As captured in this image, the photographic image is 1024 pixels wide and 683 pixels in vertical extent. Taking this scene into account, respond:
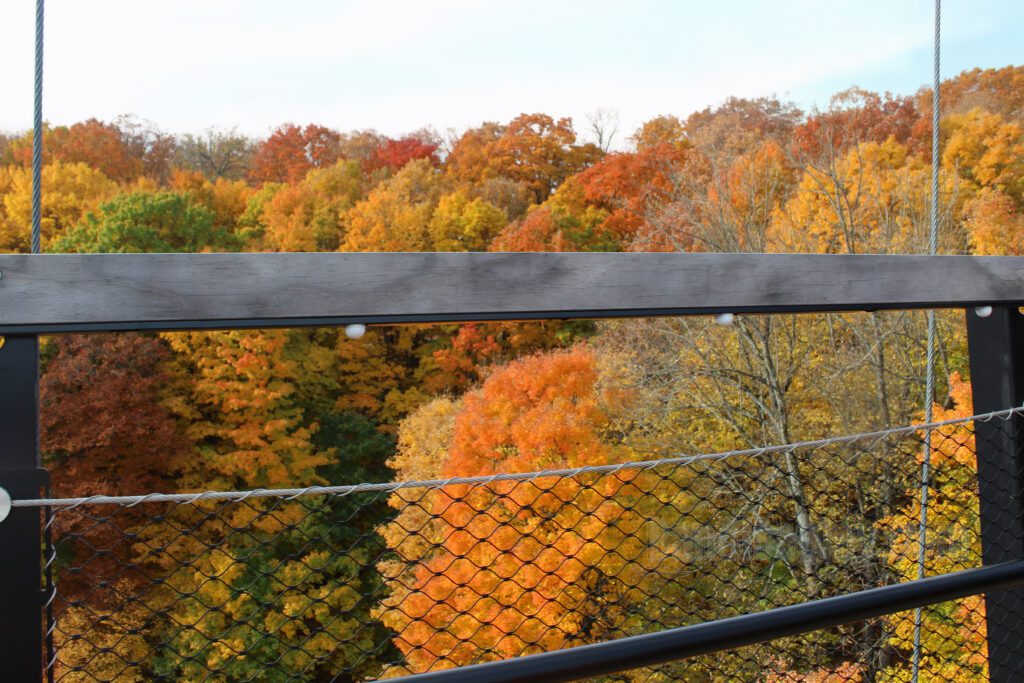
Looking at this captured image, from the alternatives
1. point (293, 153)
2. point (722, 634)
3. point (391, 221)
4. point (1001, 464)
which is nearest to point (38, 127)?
point (722, 634)

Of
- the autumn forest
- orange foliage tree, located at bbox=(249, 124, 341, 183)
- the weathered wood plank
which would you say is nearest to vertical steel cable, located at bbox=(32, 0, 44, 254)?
the weathered wood plank

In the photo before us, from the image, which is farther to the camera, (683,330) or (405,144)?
(405,144)

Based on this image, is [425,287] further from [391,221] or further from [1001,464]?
[391,221]

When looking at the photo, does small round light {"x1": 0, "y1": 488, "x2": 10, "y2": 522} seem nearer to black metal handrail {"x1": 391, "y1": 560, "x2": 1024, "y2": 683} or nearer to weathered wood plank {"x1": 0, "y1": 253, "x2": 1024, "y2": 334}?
weathered wood plank {"x1": 0, "y1": 253, "x2": 1024, "y2": 334}

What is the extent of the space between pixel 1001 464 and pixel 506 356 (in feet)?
59.9

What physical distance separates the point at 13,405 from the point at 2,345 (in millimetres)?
59

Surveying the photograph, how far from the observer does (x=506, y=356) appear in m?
19.6

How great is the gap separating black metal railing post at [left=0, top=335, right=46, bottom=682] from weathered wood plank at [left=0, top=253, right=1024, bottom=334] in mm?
73

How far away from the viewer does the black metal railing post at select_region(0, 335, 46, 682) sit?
0.84 meters

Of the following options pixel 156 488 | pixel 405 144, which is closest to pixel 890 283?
pixel 156 488

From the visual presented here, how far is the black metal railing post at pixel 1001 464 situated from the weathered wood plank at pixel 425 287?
135 millimetres

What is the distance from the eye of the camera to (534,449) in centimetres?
1301

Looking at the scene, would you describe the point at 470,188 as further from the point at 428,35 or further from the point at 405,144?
the point at 428,35

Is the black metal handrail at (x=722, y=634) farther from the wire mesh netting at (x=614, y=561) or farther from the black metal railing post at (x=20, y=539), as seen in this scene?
the wire mesh netting at (x=614, y=561)
